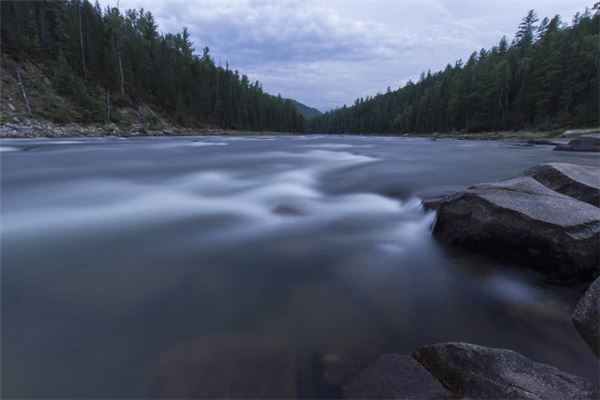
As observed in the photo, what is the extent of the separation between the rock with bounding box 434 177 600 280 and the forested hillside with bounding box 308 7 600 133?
151 feet

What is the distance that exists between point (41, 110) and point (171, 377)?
3678 centimetres

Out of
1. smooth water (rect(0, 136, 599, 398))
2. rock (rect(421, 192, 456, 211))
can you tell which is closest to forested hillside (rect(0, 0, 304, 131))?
smooth water (rect(0, 136, 599, 398))

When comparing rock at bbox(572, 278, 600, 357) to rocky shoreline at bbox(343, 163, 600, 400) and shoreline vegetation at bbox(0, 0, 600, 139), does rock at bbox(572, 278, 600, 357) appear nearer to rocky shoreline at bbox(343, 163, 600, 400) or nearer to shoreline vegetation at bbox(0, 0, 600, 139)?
rocky shoreline at bbox(343, 163, 600, 400)

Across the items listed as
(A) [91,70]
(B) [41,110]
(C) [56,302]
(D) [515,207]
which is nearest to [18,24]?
(A) [91,70]

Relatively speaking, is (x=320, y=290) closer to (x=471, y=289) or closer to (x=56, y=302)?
(x=471, y=289)

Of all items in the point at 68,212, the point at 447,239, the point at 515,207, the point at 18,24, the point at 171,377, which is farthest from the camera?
the point at 18,24

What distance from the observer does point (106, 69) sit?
45375 millimetres

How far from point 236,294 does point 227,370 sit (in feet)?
3.62

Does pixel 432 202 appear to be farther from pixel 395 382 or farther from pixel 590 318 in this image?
pixel 395 382

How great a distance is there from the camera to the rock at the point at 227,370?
2.15 meters

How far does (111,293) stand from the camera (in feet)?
10.6

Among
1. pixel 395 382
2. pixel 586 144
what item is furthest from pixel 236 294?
pixel 586 144

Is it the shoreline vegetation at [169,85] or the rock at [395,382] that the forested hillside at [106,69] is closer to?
the shoreline vegetation at [169,85]

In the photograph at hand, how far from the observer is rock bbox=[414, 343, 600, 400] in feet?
6.05
